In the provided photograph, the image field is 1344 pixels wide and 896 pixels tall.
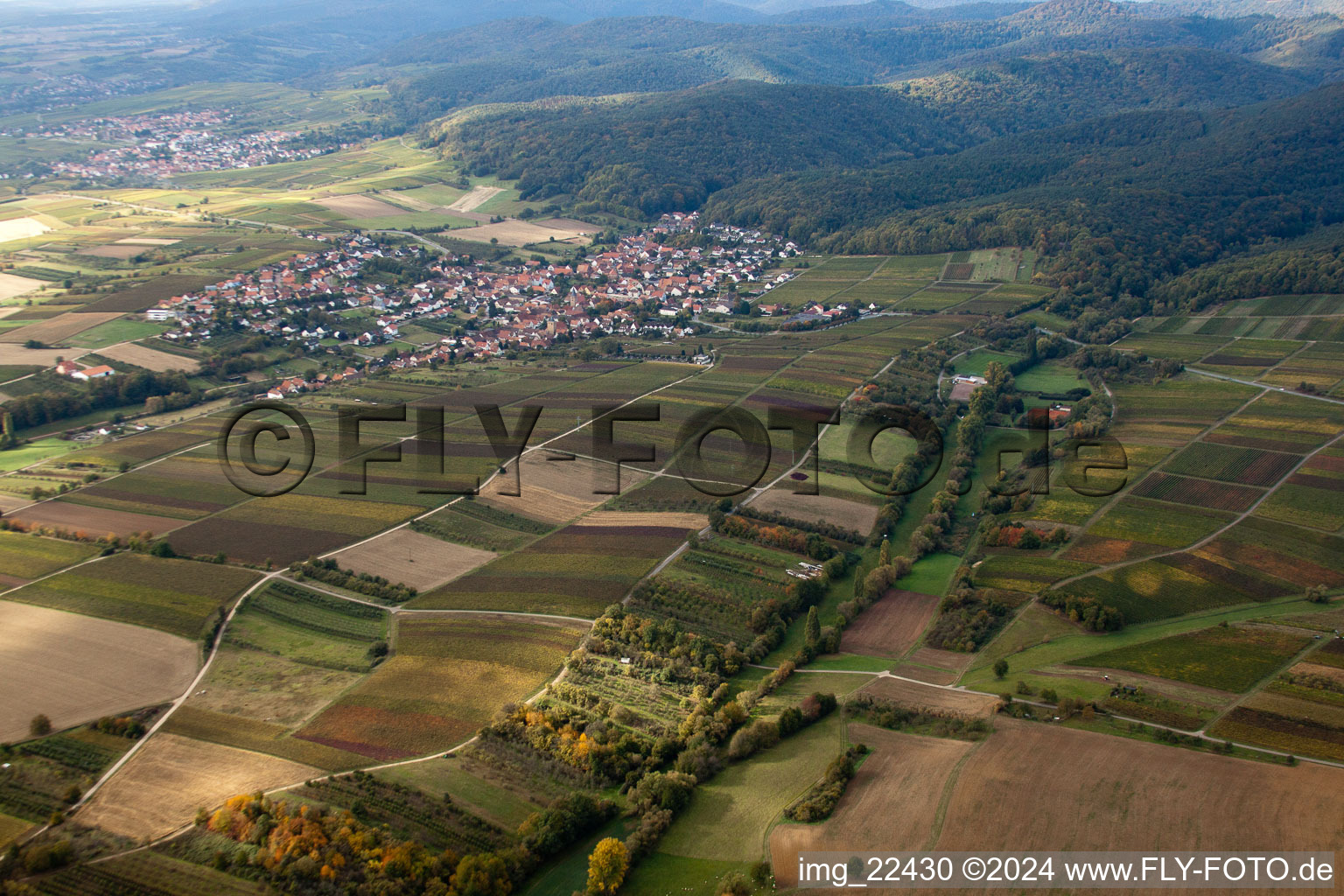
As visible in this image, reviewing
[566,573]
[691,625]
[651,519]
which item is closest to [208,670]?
[566,573]

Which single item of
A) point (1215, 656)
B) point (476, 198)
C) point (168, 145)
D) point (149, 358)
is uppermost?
point (168, 145)

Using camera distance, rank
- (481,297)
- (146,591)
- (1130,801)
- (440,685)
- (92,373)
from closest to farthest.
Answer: (1130,801) → (440,685) → (146,591) → (92,373) → (481,297)

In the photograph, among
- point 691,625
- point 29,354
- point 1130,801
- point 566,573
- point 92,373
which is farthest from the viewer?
point 29,354

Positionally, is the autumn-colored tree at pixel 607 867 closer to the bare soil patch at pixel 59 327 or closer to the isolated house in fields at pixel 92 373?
the isolated house in fields at pixel 92 373

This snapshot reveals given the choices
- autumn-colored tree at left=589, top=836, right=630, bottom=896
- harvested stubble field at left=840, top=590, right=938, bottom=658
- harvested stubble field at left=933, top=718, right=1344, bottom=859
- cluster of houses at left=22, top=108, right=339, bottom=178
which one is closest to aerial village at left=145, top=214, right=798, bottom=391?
harvested stubble field at left=840, top=590, right=938, bottom=658

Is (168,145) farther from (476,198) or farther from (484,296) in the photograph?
(484,296)

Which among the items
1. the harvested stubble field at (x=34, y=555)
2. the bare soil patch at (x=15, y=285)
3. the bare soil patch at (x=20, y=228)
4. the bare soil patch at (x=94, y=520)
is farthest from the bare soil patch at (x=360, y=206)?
the harvested stubble field at (x=34, y=555)
